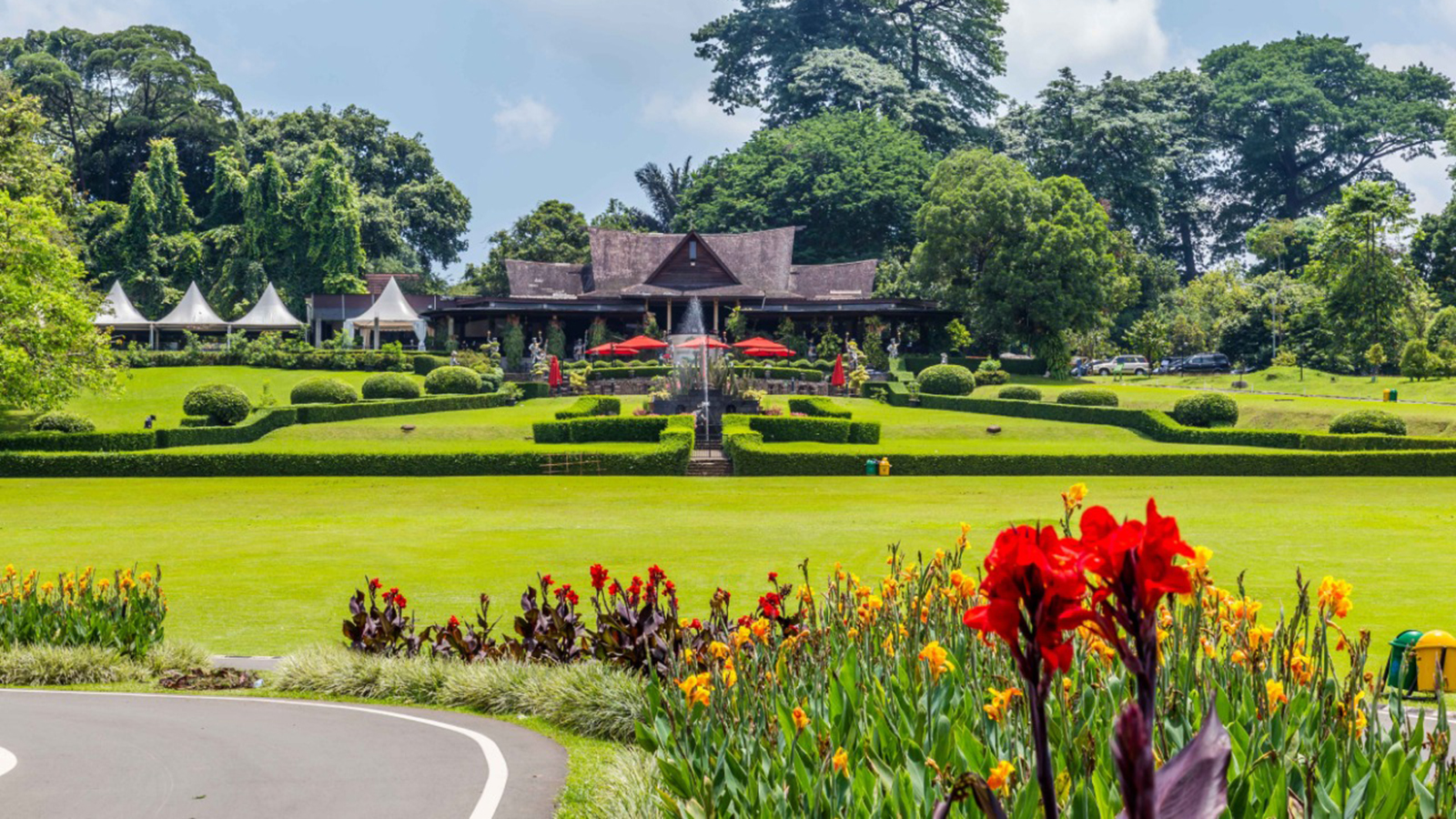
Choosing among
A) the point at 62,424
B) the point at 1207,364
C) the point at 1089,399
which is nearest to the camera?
the point at 62,424

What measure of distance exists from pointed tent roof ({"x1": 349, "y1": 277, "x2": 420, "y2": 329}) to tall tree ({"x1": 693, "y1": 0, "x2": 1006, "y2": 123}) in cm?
3399

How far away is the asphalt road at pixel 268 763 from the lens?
6.90 meters

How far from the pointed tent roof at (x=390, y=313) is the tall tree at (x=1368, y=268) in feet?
141

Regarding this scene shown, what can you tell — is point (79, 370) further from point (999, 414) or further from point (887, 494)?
point (999, 414)

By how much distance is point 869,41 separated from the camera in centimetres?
8719

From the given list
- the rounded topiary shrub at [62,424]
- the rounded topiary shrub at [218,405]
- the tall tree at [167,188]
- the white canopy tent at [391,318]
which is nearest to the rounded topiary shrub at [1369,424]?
the rounded topiary shrub at [218,405]

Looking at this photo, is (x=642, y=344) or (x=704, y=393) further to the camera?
(x=642, y=344)

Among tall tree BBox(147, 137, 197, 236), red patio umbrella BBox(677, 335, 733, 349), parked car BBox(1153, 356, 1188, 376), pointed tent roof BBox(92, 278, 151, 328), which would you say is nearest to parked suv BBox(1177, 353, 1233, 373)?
parked car BBox(1153, 356, 1188, 376)

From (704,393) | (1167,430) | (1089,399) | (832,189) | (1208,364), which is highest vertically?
(832,189)

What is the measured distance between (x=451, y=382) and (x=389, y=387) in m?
2.50

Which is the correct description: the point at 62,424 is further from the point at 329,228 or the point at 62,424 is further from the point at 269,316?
the point at 329,228

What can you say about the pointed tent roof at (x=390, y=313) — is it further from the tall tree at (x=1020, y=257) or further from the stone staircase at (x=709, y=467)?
the stone staircase at (x=709, y=467)

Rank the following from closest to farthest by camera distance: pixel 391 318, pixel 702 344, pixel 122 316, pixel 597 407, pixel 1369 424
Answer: pixel 1369 424 → pixel 597 407 → pixel 702 344 → pixel 391 318 → pixel 122 316

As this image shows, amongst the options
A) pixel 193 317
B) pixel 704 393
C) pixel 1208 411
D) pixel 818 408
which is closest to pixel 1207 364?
pixel 1208 411
